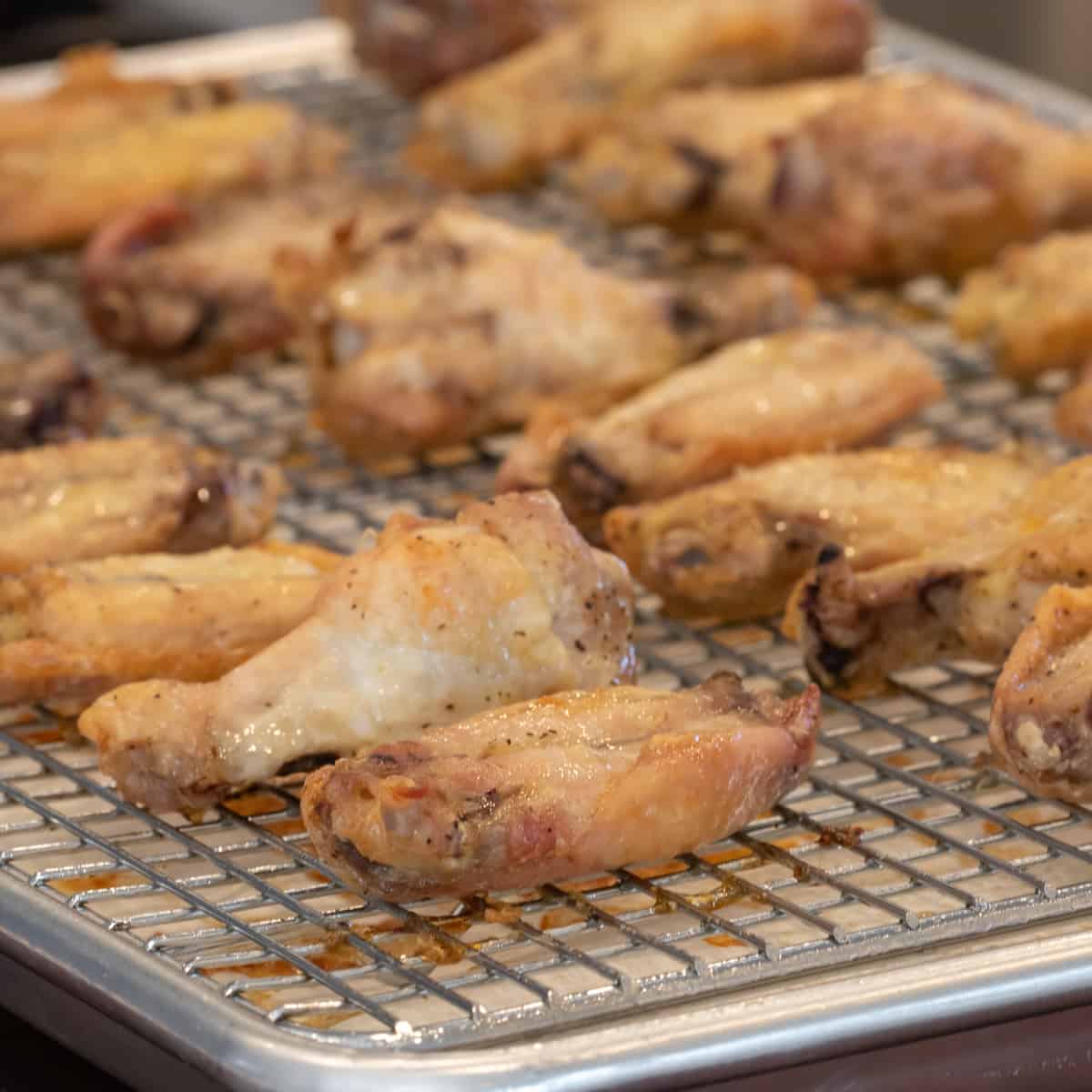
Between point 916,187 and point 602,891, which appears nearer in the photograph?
point 602,891

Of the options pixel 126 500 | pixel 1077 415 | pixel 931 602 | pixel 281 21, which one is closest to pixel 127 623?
pixel 126 500

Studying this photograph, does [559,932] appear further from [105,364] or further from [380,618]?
[105,364]

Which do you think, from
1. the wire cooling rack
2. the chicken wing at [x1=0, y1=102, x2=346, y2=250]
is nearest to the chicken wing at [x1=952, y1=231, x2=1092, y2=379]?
the wire cooling rack

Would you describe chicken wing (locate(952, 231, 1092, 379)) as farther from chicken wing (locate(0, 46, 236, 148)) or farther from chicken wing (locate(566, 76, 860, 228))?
chicken wing (locate(0, 46, 236, 148))

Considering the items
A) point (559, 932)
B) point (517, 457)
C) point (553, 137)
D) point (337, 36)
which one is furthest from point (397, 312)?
point (337, 36)

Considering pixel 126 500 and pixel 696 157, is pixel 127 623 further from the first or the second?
pixel 696 157

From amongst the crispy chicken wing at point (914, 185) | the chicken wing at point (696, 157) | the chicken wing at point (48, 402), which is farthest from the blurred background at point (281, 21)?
the chicken wing at point (48, 402)
